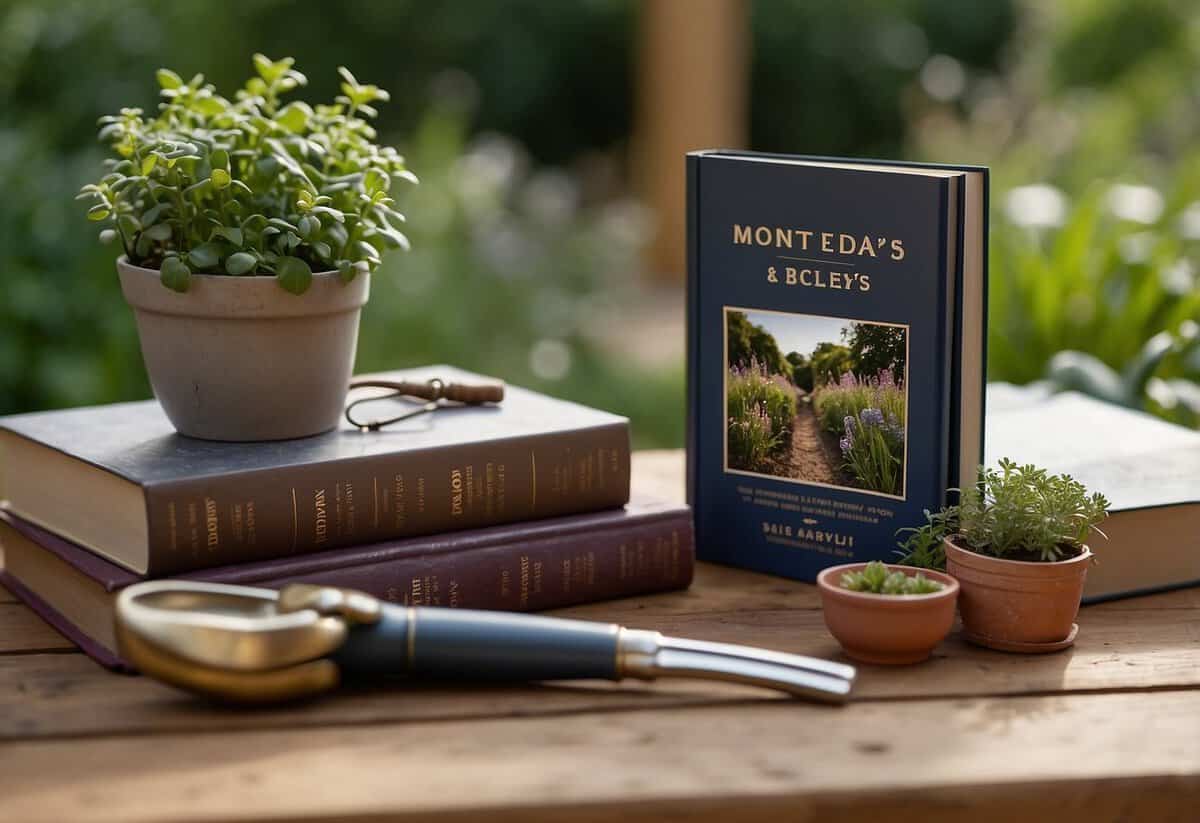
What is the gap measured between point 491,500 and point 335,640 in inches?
9.8

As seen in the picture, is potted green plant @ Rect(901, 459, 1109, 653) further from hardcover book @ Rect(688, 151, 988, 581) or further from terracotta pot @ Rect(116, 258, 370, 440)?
terracotta pot @ Rect(116, 258, 370, 440)

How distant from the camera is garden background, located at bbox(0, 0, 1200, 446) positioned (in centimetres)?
212

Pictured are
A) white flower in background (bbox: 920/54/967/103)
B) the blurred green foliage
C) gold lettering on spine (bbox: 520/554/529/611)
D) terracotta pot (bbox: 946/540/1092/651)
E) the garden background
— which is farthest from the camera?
white flower in background (bbox: 920/54/967/103)

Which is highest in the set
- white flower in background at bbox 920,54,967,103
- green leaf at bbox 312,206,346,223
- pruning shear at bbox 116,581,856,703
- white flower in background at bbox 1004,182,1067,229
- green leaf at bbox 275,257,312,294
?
white flower in background at bbox 920,54,967,103

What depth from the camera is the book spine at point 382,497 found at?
3.34 feet

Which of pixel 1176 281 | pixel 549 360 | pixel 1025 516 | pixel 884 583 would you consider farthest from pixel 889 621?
pixel 549 360

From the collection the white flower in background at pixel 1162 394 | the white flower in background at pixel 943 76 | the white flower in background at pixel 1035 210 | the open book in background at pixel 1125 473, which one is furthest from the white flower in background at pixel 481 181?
the open book in background at pixel 1125 473

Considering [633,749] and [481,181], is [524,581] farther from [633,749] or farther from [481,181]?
[481,181]

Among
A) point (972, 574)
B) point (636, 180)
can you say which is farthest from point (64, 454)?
point (636, 180)

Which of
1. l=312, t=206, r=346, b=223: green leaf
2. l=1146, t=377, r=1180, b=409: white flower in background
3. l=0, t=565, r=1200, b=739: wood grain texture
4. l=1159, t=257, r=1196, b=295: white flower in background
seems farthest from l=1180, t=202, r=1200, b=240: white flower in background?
l=312, t=206, r=346, b=223: green leaf

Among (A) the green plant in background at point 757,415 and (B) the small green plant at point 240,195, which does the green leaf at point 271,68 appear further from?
(A) the green plant in background at point 757,415

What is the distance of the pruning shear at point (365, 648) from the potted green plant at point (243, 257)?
0.20 meters

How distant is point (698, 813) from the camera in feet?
2.67

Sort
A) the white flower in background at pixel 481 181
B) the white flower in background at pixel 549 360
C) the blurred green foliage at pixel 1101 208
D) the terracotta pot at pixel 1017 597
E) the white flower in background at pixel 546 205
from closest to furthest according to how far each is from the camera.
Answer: the terracotta pot at pixel 1017 597, the blurred green foliage at pixel 1101 208, the white flower in background at pixel 549 360, the white flower in background at pixel 481 181, the white flower in background at pixel 546 205
